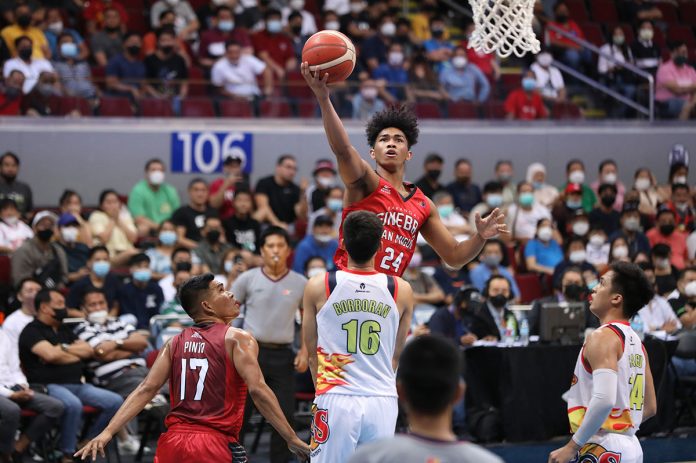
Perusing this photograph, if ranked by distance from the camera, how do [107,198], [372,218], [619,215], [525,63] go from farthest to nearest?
[525,63] < [619,215] < [107,198] < [372,218]

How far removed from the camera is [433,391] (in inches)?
151

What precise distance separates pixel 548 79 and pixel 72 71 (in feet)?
22.7

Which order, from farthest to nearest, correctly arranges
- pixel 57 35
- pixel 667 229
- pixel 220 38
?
pixel 220 38 → pixel 57 35 → pixel 667 229

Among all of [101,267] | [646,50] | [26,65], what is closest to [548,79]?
[646,50]

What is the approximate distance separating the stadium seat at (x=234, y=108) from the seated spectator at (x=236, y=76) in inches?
3.4

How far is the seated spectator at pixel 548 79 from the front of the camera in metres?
17.4

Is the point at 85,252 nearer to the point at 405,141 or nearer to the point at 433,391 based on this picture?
the point at 405,141

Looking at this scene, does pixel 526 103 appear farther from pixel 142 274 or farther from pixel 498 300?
pixel 142 274

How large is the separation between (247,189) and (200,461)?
8.18 meters

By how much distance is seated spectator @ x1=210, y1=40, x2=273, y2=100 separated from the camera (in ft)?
51.9

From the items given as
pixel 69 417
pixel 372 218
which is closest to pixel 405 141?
pixel 372 218

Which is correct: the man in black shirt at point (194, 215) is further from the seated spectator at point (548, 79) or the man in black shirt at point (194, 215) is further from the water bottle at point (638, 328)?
the seated spectator at point (548, 79)

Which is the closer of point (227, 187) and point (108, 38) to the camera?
point (227, 187)

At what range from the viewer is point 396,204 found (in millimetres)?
6602
